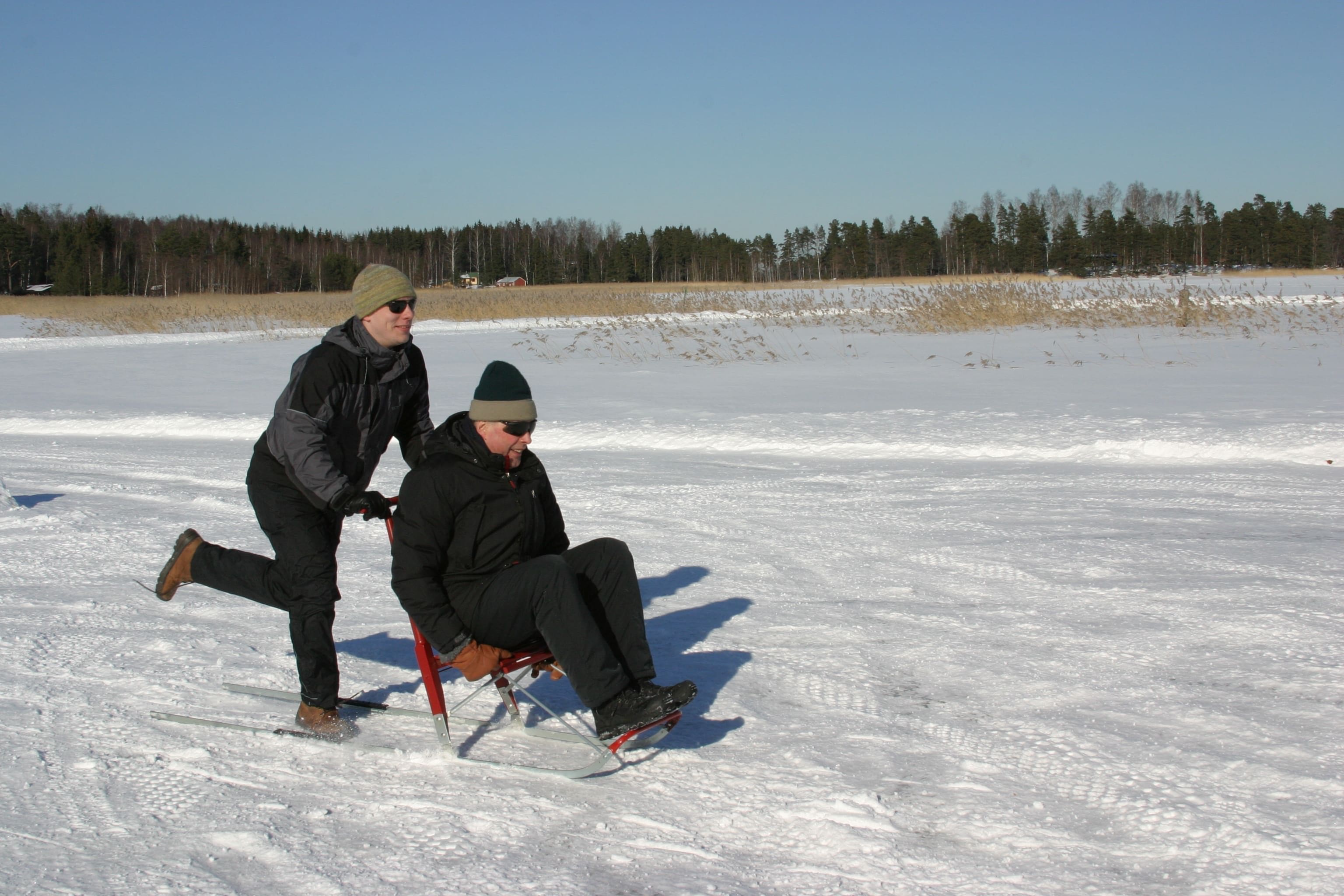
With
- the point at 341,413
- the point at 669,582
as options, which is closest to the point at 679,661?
the point at 669,582

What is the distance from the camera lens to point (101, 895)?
8.77 ft

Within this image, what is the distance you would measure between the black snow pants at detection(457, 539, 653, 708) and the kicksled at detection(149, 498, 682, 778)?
0.15m

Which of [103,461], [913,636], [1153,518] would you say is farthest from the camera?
[103,461]

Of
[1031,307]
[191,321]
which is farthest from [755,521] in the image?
[191,321]

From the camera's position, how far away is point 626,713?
341cm

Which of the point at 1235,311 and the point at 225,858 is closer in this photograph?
the point at 225,858

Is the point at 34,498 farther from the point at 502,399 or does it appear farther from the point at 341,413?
the point at 502,399

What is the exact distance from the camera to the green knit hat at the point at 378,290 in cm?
373

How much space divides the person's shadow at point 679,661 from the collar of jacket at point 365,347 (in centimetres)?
135

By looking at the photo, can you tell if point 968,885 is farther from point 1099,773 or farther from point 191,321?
point 191,321

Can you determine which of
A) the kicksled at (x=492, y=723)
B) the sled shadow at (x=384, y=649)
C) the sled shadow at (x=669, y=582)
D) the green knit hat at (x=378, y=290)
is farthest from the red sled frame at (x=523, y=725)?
the sled shadow at (x=669, y=582)

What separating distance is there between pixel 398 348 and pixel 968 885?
102 inches

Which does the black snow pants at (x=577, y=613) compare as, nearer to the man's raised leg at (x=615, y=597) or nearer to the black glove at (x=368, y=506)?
the man's raised leg at (x=615, y=597)

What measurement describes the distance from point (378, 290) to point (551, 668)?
1.45 m
